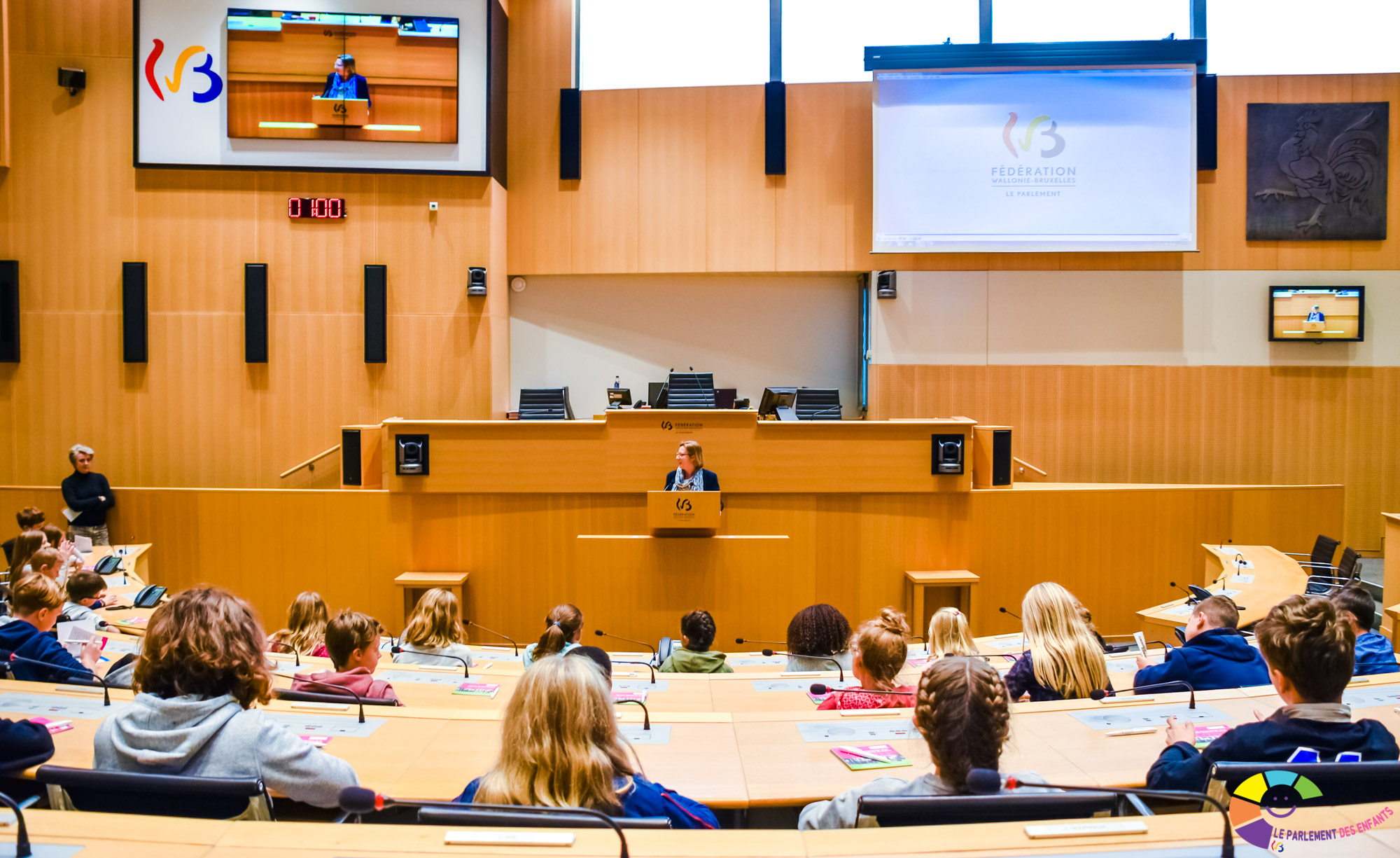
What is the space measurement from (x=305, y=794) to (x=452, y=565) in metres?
4.66

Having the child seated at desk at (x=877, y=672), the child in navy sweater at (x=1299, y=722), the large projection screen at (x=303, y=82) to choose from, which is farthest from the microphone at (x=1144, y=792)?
the large projection screen at (x=303, y=82)

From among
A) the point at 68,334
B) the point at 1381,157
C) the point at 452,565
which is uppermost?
the point at 1381,157

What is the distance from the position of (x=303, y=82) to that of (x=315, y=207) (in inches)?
46.0

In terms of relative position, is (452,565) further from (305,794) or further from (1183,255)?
(1183,255)

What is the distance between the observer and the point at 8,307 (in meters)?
8.27

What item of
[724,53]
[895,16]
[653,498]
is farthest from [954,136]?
Answer: [653,498]

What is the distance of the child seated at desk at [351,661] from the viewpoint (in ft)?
9.57

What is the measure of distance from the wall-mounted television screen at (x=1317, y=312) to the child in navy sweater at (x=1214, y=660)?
22.4 ft

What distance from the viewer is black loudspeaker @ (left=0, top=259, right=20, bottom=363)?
27.1 feet

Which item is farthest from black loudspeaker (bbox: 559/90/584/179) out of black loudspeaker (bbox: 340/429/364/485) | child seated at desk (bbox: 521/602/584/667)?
child seated at desk (bbox: 521/602/584/667)

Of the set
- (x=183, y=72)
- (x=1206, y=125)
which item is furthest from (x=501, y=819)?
(x=1206, y=125)

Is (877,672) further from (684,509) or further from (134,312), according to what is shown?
(134,312)

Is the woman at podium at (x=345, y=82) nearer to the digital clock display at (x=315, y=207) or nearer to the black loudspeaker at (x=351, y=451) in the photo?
the digital clock display at (x=315, y=207)

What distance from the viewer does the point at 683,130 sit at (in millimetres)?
9172
